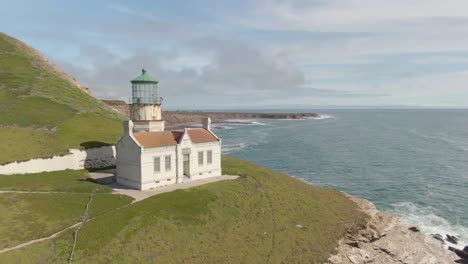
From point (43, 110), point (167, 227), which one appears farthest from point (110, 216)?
point (43, 110)

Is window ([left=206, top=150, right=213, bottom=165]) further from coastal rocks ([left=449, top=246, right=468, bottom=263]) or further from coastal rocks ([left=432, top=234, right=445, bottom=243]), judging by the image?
coastal rocks ([left=449, top=246, right=468, bottom=263])

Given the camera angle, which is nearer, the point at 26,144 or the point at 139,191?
the point at 139,191

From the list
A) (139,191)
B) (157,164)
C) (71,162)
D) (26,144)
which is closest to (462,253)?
(157,164)

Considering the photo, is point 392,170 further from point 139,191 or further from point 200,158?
point 139,191

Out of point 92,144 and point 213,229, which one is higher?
point 92,144

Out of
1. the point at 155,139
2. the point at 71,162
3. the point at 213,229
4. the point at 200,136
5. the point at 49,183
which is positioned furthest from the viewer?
the point at 71,162

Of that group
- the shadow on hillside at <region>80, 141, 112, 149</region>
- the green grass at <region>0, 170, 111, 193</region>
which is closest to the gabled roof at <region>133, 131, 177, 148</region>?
the green grass at <region>0, 170, 111, 193</region>

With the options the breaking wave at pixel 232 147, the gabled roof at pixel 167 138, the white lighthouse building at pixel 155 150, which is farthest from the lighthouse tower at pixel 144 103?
the breaking wave at pixel 232 147
